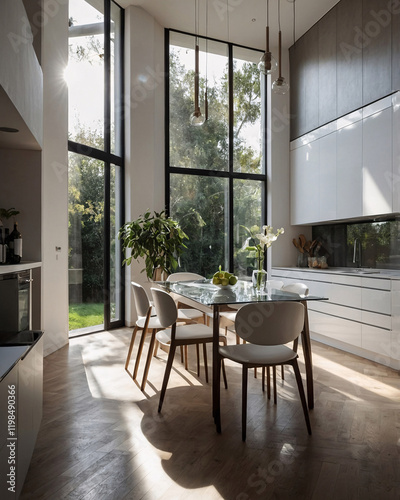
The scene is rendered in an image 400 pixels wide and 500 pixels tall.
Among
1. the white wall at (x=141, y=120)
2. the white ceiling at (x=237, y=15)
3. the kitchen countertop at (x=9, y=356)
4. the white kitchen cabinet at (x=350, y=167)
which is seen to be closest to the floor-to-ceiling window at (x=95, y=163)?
the white wall at (x=141, y=120)

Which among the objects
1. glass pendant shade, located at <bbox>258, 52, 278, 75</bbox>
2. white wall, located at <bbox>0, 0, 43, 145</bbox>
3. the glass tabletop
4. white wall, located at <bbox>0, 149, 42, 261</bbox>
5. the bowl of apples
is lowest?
the glass tabletop

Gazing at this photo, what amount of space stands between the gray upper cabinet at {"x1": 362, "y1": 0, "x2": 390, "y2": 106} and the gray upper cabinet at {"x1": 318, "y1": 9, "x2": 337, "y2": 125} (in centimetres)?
59

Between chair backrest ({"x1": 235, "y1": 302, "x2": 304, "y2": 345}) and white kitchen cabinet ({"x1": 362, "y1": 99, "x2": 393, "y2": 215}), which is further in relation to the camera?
white kitchen cabinet ({"x1": 362, "y1": 99, "x2": 393, "y2": 215})

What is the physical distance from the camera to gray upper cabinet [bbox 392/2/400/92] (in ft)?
14.3

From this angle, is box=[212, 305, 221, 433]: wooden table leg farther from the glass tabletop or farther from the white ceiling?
the white ceiling

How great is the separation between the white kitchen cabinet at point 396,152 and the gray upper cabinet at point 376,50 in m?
0.23

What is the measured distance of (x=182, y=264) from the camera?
626cm

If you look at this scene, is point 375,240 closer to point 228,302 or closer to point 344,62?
point 344,62

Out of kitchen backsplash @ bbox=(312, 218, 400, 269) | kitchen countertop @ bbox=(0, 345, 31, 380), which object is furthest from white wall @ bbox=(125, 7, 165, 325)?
kitchen countertop @ bbox=(0, 345, 31, 380)

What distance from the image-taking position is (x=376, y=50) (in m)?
4.70

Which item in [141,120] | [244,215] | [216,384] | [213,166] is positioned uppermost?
[141,120]

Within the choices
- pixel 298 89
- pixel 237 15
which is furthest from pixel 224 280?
pixel 237 15

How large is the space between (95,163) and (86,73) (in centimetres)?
121

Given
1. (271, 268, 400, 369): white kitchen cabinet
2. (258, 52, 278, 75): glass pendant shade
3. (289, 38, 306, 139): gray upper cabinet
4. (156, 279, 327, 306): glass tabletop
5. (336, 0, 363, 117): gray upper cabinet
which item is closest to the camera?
(156, 279, 327, 306): glass tabletop
